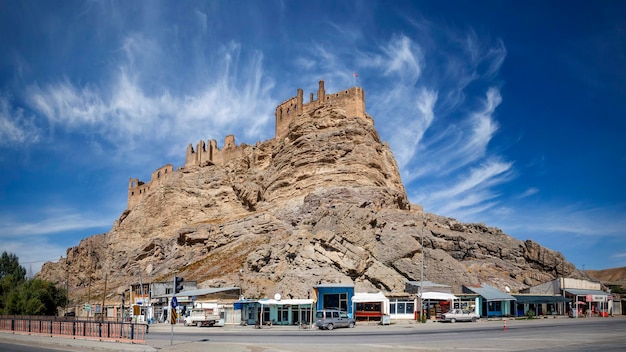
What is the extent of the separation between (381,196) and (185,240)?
126 feet

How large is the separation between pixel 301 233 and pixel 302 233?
0.59 feet

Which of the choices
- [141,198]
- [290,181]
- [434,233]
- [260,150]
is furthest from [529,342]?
[141,198]

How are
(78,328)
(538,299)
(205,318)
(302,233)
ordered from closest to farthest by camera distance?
(78,328)
(205,318)
(538,299)
(302,233)

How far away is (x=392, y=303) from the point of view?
Answer: 5241cm

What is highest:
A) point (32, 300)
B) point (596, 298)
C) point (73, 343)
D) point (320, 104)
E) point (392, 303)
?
point (320, 104)

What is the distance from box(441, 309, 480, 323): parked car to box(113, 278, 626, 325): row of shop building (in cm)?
Answer: 214

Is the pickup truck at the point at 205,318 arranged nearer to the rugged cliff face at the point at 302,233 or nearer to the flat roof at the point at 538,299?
the rugged cliff face at the point at 302,233

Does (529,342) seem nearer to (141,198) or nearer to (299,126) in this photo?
(299,126)

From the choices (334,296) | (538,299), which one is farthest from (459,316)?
(538,299)

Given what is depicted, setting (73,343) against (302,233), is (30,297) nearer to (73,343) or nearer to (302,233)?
(302,233)

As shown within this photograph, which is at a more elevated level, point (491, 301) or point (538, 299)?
point (491, 301)

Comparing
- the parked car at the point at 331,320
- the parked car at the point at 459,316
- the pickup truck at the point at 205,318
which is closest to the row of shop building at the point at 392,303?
the pickup truck at the point at 205,318

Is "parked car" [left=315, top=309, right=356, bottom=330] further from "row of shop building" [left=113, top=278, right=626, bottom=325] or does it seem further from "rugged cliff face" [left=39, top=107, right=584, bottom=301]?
"rugged cliff face" [left=39, top=107, right=584, bottom=301]

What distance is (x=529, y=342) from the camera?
90.9 ft
